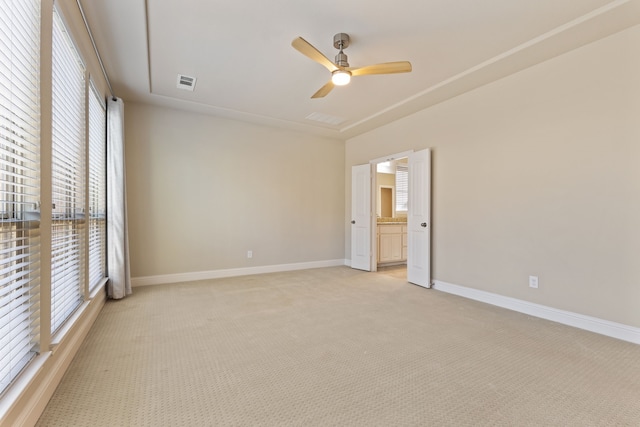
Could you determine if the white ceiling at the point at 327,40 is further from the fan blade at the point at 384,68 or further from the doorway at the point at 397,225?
the doorway at the point at 397,225

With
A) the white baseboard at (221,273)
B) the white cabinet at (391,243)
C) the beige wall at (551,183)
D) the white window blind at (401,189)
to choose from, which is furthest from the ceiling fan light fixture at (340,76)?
the white window blind at (401,189)

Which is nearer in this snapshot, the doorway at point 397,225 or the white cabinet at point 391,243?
the doorway at point 397,225

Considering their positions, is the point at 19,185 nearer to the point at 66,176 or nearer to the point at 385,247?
the point at 66,176

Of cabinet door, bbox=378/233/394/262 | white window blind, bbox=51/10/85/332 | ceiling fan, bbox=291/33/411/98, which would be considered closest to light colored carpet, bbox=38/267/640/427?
white window blind, bbox=51/10/85/332

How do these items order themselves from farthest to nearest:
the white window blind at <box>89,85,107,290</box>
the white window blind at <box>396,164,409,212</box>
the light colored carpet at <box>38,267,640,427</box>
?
the white window blind at <box>396,164,409,212</box> < the white window blind at <box>89,85,107,290</box> < the light colored carpet at <box>38,267,640,427</box>

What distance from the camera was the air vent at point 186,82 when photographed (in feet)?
11.9

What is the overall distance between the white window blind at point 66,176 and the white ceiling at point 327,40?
0.54m

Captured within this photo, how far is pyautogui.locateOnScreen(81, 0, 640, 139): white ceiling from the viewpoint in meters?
2.43

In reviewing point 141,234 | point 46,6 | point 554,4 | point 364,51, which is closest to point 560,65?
point 554,4

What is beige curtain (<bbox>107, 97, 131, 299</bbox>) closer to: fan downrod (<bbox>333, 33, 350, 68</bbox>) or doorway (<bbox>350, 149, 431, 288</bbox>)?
fan downrod (<bbox>333, 33, 350, 68</bbox>)

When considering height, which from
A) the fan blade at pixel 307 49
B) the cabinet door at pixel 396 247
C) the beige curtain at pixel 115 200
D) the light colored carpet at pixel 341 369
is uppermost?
the fan blade at pixel 307 49

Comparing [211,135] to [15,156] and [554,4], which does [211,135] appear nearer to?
[15,156]

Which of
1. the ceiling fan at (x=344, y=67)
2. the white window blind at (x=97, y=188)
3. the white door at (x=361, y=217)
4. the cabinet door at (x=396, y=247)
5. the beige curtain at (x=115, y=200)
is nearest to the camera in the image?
the ceiling fan at (x=344, y=67)

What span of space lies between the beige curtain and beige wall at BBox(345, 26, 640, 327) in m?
4.25
